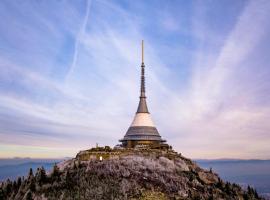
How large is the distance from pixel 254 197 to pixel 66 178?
3435 centimetres

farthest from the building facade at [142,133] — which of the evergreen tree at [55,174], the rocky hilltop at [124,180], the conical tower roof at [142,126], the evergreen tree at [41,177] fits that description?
the evergreen tree at [41,177]

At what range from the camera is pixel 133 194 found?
61688mm

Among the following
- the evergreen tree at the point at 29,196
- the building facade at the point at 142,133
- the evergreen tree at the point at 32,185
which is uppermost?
the building facade at the point at 142,133

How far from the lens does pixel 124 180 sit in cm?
6669

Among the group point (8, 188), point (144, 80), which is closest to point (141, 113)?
point (144, 80)

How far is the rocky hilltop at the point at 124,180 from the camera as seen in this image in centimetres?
6231

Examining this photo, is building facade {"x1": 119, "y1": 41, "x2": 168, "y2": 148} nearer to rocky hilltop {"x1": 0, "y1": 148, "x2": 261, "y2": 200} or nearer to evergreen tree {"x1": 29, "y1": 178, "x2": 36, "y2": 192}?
rocky hilltop {"x1": 0, "y1": 148, "x2": 261, "y2": 200}

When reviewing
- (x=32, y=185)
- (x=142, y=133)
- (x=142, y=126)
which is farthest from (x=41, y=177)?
(x=142, y=126)

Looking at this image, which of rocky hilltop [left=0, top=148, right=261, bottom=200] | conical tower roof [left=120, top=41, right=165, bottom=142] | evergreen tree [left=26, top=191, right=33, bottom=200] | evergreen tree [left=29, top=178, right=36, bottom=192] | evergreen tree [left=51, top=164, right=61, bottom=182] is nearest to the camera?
evergreen tree [left=26, top=191, right=33, bottom=200]

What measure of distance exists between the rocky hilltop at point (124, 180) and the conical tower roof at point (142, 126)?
13361mm

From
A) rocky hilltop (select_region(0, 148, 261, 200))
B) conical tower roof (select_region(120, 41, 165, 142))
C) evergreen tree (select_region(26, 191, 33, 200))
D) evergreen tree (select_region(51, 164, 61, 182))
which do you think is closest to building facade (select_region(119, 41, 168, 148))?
conical tower roof (select_region(120, 41, 165, 142))

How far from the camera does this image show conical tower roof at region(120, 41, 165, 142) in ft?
328

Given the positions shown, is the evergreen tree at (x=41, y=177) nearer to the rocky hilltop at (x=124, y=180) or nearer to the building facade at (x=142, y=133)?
the rocky hilltop at (x=124, y=180)

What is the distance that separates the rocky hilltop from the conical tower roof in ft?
43.8
